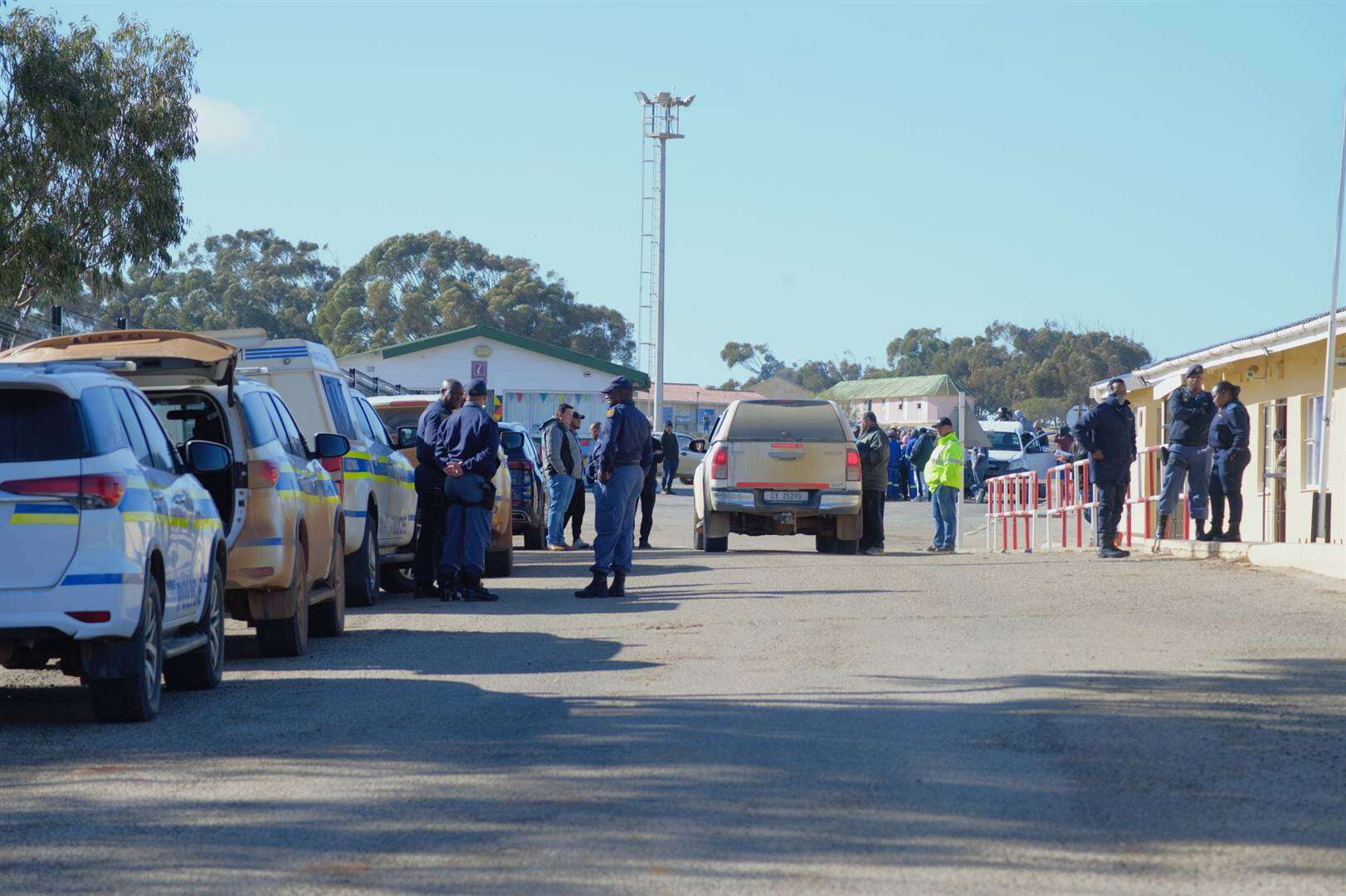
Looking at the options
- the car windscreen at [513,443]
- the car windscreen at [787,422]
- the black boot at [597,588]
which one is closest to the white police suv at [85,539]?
the black boot at [597,588]

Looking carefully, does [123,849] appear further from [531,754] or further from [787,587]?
[787,587]

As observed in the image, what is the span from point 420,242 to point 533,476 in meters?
76.7

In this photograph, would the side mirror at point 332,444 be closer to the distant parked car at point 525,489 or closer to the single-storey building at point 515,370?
the distant parked car at point 525,489

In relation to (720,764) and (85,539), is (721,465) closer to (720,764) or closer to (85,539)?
(85,539)

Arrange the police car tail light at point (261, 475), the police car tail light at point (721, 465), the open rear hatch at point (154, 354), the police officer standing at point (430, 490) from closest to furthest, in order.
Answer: the open rear hatch at point (154, 354) → the police car tail light at point (261, 475) → the police officer standing at point (430, 490) → the police car tail light at point (721, 465)

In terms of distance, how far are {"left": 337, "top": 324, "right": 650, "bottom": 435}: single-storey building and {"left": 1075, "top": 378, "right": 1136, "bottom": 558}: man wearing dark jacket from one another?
43927 millimetres

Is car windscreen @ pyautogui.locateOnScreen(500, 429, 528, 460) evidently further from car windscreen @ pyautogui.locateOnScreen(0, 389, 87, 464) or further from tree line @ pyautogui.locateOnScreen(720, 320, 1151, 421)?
tree line @ pyautogui.locateOnScreen(720, 320, 1151, 421)

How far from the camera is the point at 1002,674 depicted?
30.6 ft

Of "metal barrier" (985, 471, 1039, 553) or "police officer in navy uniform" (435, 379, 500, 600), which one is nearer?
"police officer in navy uniform" (435, 379, 500, 600)

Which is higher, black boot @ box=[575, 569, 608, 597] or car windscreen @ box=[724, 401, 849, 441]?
car windscreen @ box=[724, 401, 849, 441]

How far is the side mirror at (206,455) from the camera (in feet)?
30.8

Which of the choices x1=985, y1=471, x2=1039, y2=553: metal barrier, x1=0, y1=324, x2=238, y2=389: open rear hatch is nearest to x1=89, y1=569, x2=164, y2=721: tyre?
x1=0, y1=324, x2=238, y2=389: open rear hatch

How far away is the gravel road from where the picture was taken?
17.3 ft

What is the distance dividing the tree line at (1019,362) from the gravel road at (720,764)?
302 feet
